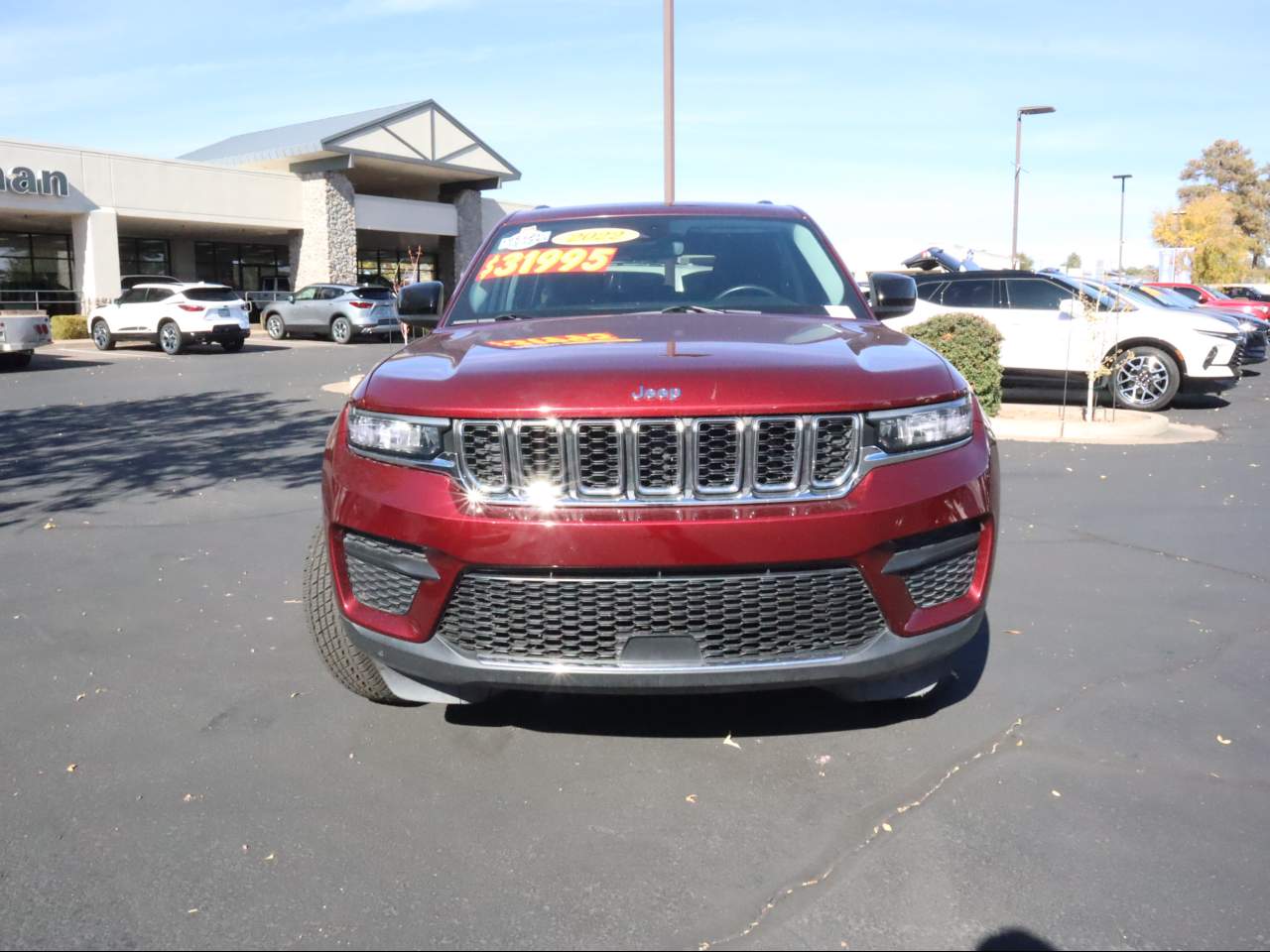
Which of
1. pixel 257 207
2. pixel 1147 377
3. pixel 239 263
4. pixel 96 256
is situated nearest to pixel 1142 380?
pixel 1147 377

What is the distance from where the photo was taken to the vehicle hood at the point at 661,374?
111 inches

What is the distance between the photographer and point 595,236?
15.2 ft

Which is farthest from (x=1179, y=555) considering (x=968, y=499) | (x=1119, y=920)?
(x=1119, y=920)

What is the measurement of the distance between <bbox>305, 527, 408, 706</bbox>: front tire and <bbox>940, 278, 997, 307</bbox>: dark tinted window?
11.9 m

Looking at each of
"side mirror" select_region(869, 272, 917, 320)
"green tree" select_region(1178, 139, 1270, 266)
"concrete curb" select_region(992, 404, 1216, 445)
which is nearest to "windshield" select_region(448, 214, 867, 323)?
"side mirror" select_region(869, 272, 917, 320)

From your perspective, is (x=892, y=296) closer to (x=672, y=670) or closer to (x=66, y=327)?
(x=672, y=670)

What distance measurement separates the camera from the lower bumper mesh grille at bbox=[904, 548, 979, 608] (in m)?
2.96

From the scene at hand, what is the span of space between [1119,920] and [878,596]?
931 millimetres

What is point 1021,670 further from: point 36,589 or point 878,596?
point 36,589

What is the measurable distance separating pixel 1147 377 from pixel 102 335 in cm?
2209

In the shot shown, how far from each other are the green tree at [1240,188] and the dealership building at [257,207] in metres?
64.4

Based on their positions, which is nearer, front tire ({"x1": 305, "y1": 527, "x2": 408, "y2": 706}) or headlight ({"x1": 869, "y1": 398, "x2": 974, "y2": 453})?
headlight ({"x1": 869, "y1": 398, "x2": 974, "y2": 453})

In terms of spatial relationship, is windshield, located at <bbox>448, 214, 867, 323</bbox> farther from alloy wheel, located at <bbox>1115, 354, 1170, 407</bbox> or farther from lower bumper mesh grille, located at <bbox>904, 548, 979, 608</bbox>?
alloy wheel, located at <bbox>1115, 354, 1170, 407</bbox>

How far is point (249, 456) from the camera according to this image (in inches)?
363
